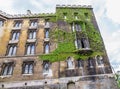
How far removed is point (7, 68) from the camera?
24.5 meters

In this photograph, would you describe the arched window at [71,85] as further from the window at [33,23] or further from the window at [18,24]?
the window at [18,24]

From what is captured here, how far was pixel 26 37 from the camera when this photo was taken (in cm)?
2795

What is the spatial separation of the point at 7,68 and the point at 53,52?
23.3 feet

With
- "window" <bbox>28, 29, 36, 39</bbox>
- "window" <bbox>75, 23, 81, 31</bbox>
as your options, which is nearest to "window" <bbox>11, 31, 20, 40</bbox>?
"window" <bbox>28, 29, 36, 39</bbox>

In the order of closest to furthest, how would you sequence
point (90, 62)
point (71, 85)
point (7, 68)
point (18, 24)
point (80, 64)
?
point (71, 85)
point (80, 64)
point (90, 62)
point (7, 68)
point (18, 24)

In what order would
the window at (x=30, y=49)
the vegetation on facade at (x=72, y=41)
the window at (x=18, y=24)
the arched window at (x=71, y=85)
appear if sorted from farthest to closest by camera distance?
the window at (x=18, y=24) < the window at (x=30, y=49) < the vegetation on facade at (x=72, y=41) < the arched window at (x=71, y=85)

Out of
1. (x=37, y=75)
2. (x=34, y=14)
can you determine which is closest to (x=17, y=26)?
(x=34, y=14)

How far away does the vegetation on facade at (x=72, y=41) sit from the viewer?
82.3 feet

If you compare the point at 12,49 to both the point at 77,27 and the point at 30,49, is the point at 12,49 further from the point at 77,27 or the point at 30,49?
the point at 77,27

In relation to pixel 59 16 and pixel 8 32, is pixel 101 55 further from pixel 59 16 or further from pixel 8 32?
pixel 8 32

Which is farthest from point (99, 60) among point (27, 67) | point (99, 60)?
point (27, 67)

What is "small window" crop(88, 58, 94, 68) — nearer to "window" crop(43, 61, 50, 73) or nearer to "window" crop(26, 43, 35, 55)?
"window" crop(43, 61, 50, 73)

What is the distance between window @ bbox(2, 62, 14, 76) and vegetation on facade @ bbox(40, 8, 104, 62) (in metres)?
4.54

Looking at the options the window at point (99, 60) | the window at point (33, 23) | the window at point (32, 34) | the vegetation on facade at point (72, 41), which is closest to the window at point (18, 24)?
the window at point (33, 23)
